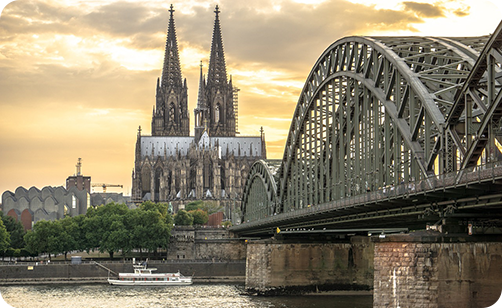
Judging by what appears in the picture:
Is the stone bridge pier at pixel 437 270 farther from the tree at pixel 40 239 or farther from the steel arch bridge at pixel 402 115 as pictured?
the tree at pixel 40 239

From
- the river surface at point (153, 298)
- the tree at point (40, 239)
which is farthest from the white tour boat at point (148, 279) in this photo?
the tree at point (40, 239)

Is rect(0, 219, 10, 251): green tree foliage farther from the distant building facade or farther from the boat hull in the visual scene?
the distant building facade

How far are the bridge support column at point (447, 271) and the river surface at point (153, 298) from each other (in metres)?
32.4

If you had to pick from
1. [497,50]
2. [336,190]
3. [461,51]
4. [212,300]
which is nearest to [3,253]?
[212,300]

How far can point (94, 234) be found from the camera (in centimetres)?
14975

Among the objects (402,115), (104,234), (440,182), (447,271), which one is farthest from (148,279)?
(447,271)

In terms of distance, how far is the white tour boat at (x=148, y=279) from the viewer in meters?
122

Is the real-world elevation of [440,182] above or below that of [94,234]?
above

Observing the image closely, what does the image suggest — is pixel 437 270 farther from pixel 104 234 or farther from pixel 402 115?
pixel 104 234

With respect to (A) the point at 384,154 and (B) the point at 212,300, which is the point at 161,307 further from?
(A) the point at 384,154

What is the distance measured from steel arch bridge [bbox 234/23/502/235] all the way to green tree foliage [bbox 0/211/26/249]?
6415 cm

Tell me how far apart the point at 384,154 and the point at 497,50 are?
24.1m

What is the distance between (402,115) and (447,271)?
1607cm

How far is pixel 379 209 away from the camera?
5922 cm
